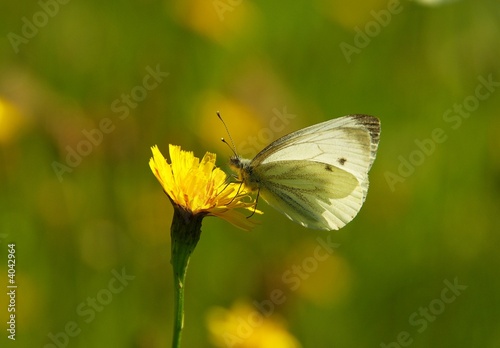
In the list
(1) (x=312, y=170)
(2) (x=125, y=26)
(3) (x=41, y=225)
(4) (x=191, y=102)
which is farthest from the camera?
(2) (x=125, y=26)

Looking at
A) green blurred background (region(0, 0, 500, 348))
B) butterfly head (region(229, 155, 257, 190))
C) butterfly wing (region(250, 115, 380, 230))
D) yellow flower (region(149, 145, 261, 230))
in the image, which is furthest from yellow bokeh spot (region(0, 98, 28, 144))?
yellow flower (region(149, 145, 261, 230))

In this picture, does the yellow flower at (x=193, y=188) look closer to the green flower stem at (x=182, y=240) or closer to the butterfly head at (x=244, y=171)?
the green flower stem at (x=182, y=240)

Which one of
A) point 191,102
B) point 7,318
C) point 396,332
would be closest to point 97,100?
point 191,102

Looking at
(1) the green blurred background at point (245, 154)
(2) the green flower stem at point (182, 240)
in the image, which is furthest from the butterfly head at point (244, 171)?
(2) the green flower stem at point (182, 240)

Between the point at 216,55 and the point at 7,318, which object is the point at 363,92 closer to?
the point at 216,55

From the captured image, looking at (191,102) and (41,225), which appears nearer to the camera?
(41,225)

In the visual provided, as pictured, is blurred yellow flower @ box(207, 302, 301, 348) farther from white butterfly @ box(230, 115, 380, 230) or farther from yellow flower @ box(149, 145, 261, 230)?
yellow flower @ box(149, 145, 261, 230)
